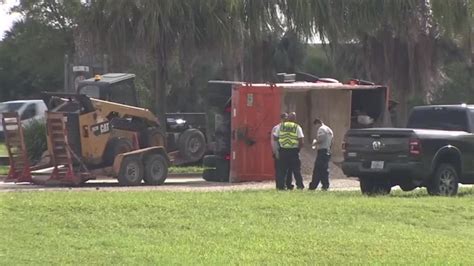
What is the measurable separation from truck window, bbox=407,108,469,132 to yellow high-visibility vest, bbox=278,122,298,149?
8.67 feet

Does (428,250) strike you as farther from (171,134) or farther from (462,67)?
(462,67)

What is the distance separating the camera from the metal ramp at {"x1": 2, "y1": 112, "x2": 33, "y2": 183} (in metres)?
23.5

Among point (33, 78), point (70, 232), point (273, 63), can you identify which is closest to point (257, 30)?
point (273, 63)

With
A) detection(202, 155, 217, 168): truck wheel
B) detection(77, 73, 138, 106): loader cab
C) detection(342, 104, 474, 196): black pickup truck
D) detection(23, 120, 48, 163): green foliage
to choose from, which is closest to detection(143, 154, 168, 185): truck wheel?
detection(202, 155, 217, 168): truck wheel

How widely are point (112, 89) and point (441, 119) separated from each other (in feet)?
27.3

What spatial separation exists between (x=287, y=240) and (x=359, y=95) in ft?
53.6

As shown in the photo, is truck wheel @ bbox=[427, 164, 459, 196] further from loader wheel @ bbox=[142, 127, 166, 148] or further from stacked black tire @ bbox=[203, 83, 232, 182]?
loader wheel @ bbox=[142, 127, 166, 148]

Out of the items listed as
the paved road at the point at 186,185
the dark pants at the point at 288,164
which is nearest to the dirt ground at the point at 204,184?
the paved road at the point at 186,185

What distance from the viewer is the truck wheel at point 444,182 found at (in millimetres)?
18844

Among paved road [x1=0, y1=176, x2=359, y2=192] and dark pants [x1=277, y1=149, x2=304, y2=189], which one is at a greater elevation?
dark pants [x1=277, y1=149, x2=304, y2=189]

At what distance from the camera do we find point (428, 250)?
1161 centimetres

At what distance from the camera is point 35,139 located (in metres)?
30.2

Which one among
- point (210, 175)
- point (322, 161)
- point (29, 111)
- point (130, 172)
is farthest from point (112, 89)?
point (29, 111)

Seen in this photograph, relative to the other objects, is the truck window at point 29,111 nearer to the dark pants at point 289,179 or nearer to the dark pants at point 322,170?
the dark pants at point 289,179
